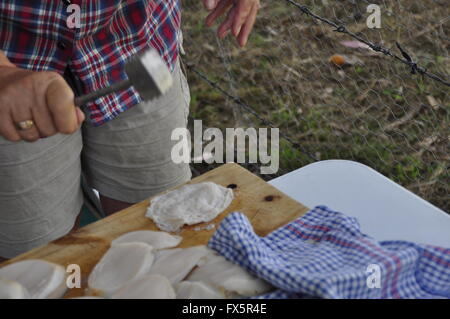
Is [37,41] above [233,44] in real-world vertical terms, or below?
above

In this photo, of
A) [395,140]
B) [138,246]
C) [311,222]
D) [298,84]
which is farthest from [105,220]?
[298,84]

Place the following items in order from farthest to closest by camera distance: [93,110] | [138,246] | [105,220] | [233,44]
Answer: [233,44] < [93,110] < [105,220] < [138,246]

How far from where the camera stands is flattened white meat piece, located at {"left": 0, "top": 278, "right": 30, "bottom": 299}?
93 centimetres

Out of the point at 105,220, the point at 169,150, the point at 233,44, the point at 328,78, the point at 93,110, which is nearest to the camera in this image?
the point at 105,220

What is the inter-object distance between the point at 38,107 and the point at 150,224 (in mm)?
324

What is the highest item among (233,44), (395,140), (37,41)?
(37,41)

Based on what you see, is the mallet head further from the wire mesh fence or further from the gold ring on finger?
the wire mesh fence

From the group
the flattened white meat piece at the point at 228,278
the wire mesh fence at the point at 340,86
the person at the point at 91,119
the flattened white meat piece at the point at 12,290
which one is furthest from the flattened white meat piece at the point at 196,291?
the wire mesh fence at the point at 340,86

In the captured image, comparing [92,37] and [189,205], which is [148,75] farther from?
[92,37]

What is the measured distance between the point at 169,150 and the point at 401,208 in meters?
0.54

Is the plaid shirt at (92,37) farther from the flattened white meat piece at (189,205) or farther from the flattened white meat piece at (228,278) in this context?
the flattened white meat piece at (228,278)

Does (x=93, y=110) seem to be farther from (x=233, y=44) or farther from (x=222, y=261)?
(x=233, y=44)

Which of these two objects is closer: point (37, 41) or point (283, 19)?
point (37, 41)
